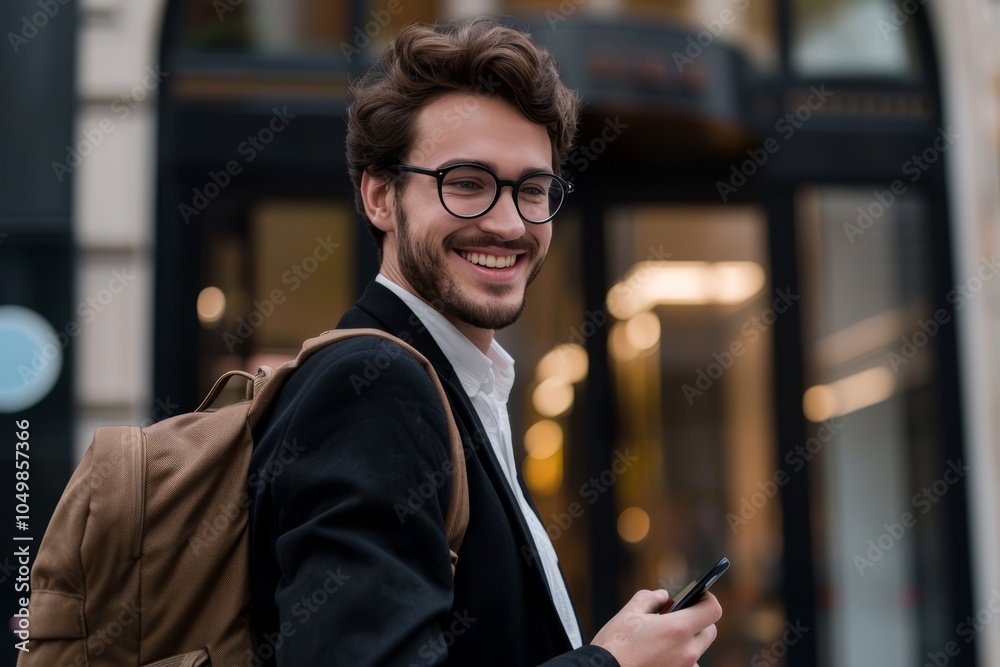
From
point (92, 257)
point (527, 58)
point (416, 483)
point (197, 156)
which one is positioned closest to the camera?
point (416, 483)

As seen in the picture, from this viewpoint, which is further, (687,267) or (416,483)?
(687,267)

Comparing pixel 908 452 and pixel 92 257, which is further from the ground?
pixel 92 257

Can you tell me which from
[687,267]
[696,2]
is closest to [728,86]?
[696,2]

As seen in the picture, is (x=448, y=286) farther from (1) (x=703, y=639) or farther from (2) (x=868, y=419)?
(2) (x=868, y=419)

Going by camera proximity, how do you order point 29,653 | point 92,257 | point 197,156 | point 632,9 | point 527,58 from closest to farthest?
point 29,653
point 527,58
point 92,257
point 197,156
point 632,9

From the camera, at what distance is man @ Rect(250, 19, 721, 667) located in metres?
1.25

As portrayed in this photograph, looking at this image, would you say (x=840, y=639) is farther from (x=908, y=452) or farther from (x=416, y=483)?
(x=416, y=483)

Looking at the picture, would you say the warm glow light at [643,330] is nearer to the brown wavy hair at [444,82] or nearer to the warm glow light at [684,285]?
the warm glow light at [684,285]

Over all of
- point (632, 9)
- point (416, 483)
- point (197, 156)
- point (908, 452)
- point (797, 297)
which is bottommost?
point (908, 452)

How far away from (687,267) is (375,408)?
5.84 meters

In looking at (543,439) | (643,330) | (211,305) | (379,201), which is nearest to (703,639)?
(379,201)

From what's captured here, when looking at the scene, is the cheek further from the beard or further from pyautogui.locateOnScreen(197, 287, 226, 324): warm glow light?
pyautogui.locateOnScreen(197, 287, 226, 324): warm glow light

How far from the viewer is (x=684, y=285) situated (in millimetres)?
7004

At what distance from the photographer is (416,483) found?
1.33m
